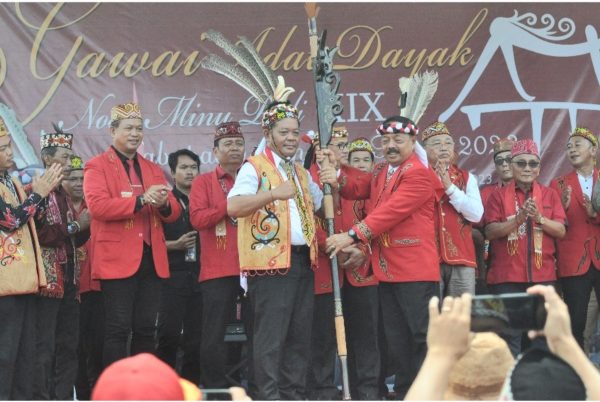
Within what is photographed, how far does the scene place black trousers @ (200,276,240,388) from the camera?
6.73 meters

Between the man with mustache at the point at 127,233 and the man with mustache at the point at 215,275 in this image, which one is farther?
the man with mustache at the point at 215,275

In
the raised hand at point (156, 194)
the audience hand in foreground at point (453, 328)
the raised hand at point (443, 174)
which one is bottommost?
the audience hand in foreground at point (453, 328)

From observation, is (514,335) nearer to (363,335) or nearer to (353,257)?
(363,335)

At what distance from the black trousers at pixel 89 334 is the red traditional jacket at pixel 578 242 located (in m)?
3.38

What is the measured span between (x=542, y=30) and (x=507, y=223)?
195 cm

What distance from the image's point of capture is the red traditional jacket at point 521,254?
720 centimetres

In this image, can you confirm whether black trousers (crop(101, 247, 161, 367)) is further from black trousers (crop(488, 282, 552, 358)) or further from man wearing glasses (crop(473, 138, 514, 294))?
man wearing glasses (crop(473, 138, 514, 294))

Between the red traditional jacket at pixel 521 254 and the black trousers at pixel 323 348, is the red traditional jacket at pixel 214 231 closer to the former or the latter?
the black trousers at pixel 323 348

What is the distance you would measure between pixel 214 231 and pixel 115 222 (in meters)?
0.75

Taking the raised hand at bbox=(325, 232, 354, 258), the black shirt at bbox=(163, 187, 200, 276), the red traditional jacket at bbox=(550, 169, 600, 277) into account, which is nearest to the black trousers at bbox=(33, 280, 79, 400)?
the black shirt at bbox=(163, 187, 200, 276)

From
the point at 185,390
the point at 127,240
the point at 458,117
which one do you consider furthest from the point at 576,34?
the point at 185,390

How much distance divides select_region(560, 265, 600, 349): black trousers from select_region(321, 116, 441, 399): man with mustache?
1636 mm

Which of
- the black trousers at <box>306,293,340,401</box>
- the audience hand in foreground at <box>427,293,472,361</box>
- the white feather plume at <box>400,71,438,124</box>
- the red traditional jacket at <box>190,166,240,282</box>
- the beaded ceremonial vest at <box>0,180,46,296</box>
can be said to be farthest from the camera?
the white feather plume at <box>400,71,438,124</box>

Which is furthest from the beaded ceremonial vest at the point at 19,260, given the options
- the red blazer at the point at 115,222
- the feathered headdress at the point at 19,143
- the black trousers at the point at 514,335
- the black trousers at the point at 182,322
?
the black trousers at the point at 514,335
